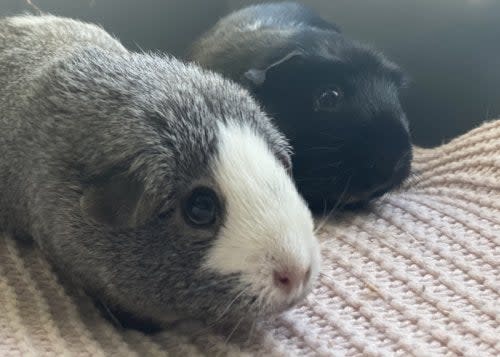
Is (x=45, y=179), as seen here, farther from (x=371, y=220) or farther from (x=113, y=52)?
(x=371, y=220)

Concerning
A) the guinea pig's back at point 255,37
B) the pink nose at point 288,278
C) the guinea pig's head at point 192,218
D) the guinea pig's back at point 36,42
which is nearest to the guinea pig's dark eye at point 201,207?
the guinea pig's head at point 192,218

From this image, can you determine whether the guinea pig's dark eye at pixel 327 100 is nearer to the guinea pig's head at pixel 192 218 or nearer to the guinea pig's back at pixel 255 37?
the guinea pig's back at pixel 255 37

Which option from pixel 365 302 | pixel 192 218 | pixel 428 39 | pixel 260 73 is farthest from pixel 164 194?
pixel 428 39

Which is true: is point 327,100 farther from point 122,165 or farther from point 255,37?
point 122,165

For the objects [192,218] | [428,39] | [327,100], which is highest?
[428,39]

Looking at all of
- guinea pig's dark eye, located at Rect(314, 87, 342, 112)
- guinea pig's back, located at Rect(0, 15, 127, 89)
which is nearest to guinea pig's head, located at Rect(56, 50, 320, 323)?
guinea pig's back, located at Rect(0, 15, 127, 89)

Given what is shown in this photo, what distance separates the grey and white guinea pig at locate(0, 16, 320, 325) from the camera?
3.31 ft

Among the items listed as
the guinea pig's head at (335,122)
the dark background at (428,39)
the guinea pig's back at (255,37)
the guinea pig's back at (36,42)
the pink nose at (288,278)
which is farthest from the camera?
the dark background at (428,39)

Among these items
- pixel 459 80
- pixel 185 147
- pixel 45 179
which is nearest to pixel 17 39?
pixel 45 179

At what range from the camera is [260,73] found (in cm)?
147

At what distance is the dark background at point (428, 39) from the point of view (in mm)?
1833

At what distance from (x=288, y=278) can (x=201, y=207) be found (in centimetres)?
17

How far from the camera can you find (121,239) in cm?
106

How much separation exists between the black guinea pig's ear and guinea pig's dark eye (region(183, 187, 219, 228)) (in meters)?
0.49
